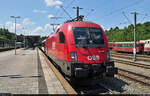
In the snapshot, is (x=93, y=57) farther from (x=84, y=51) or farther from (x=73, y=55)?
(x=73, y=55)

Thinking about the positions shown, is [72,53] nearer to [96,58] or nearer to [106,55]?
[96,58]

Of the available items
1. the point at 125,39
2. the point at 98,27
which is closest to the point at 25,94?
the point at 98,27

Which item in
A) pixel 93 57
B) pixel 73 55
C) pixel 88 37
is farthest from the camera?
pixel 88 37

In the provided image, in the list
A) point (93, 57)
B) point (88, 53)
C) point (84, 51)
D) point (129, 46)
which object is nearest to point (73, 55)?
point (84, 51)

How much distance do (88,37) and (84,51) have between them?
80 centimetres

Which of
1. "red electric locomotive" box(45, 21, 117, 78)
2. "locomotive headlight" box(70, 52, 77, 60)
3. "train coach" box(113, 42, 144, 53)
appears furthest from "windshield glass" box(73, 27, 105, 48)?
Result: "train coach" box(113, 42, 144, 53)

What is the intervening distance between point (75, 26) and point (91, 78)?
8.46 ft

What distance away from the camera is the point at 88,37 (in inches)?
285

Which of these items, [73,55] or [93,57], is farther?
[93,57]

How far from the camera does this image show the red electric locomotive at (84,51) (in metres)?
6.47

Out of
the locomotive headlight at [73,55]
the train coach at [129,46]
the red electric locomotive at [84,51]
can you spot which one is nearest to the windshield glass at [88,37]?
the red electric locomotive at [84,51]

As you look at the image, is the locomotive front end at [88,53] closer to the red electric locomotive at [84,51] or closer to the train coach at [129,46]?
the red electric locomotive at [84,51]

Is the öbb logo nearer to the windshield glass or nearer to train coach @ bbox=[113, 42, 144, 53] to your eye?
the windshield glass

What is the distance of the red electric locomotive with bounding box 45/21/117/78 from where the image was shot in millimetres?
6473
